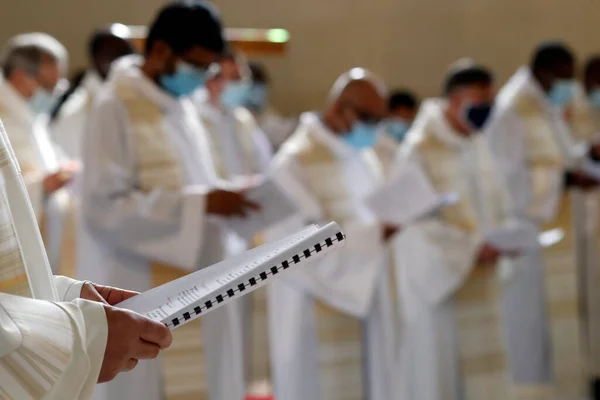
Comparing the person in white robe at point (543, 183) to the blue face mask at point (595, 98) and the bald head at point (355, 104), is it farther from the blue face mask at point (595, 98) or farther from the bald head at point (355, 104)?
the blue face mask at point (595, 98)

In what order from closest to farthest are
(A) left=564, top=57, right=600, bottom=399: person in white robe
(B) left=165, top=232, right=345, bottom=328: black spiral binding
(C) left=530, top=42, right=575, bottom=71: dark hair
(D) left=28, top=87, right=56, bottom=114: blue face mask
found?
(B) left=165, top=232, right=345, bottom=328: black spiral binding → (D) left=28, top=87, right=56, bottom=114: blue face mask → (C) left=530, top=42, right=575, bottom=71: dark hair → (A) left=564, top=57, right=600, bottom=399: person in white robe

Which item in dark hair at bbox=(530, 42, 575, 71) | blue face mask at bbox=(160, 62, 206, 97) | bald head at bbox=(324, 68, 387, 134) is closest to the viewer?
blue face mask at bbox=(160, 62, 206, 97)

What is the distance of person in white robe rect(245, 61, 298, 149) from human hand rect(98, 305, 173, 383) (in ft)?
24.7

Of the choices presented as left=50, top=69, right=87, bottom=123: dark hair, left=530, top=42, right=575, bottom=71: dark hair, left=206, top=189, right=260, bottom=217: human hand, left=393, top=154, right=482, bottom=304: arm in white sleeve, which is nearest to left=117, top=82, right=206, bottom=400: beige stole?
left=206, top=189, right=260, bottom=217: human hand

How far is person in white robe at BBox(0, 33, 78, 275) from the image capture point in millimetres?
6008

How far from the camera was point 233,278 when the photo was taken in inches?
79.1

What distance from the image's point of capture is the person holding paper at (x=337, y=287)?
572 cm

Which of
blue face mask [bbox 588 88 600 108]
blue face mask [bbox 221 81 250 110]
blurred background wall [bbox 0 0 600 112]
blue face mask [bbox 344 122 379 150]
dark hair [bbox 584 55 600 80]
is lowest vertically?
blue face mask [bbox 344 122 379 150]

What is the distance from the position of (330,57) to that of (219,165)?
733cm

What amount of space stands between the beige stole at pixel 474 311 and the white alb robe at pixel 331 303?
76 centimetres

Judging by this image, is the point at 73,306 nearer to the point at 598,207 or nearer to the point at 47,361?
the point at 47,361

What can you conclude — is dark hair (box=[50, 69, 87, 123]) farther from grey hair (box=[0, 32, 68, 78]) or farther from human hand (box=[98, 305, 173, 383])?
human hand (box=[98, 305, 173, 383])

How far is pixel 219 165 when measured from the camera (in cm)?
562

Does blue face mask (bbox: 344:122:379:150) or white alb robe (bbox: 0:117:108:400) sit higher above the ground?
blue face mask (bbox: 344:122:379:150)
